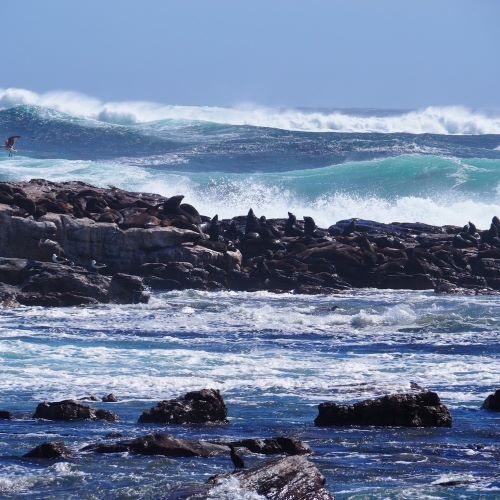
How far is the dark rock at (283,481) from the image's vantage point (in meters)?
10.3

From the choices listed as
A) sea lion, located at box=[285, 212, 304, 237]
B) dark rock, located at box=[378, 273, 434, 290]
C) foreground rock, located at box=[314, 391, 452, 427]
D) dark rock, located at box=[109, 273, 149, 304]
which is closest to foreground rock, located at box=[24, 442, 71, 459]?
foreground rock, located at box=[314, 391, 452, 427]

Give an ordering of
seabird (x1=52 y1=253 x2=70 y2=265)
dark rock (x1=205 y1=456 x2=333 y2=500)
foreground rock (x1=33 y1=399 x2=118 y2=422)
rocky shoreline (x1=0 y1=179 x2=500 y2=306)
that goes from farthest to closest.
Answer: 1. seabird (x1=52 y1=253 x2=70 y2=265)
2. rocky shoreline (x1=0 y1=179 x2=500 y2=306)
3. foreground rock (x1=33 y1=399 x2=118 y2=422)
4. dark rock (x1=205 y1=456 x2=333 y2=500)

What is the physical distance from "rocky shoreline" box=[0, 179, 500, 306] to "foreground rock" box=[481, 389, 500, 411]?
45.4ft

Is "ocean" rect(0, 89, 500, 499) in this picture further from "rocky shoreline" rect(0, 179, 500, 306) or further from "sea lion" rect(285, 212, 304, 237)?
"sea lion" rect(285, 212, 304, 237)

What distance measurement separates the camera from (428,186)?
204ft

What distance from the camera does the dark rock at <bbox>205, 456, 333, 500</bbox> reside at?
33.9 feet

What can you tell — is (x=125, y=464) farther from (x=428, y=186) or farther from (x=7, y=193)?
(x=428, y=186)

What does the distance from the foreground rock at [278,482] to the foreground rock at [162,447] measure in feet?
6.30

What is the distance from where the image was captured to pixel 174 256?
32.7 meters

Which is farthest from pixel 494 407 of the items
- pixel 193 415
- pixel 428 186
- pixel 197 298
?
pixel 428 186

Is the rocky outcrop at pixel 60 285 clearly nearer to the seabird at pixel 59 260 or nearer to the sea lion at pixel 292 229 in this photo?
the seabird at pixel 59 260

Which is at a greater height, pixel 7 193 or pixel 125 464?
pixel 7 193

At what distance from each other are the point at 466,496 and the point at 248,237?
2488 centimetres

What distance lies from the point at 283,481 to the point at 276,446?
231cm
